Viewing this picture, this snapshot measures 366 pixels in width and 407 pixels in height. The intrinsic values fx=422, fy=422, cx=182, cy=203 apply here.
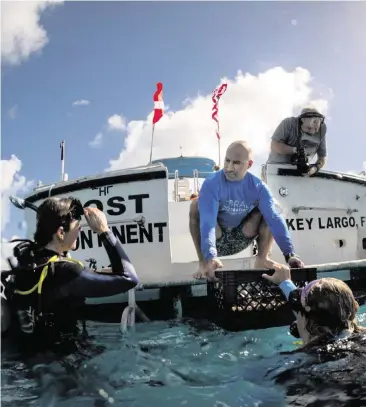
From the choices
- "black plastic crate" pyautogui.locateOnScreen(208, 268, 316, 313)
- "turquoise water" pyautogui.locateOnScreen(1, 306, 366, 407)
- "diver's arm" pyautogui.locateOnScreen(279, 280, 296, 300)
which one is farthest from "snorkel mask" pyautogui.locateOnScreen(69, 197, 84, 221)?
"diver's arm" pyautogui.locateOnScreen(279, 280, 296, 300)

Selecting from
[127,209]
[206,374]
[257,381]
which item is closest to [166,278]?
[127,209]

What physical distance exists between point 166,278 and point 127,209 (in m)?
0.92

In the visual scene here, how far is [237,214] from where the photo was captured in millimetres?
4504

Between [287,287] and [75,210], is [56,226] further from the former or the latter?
[287,287]

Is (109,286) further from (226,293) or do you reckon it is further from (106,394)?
(226,293)

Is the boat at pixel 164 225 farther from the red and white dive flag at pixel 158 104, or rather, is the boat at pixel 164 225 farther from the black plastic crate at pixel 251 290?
the red and white dive flag at pixel 158 104

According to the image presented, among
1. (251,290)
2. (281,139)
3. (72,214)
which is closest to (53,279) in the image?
(72,214)

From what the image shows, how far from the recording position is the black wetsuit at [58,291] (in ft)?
8.32

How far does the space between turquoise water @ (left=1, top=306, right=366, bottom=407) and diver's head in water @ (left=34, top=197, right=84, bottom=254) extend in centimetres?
72

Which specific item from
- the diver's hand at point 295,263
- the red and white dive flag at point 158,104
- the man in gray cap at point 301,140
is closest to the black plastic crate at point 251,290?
the diver's hand at point 295,263

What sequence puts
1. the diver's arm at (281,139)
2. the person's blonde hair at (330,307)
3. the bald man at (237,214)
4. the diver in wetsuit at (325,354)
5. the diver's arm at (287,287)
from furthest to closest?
1. the diver's arm at (281,139)
2. the bald man at (237,214)
3. the diver's arm at (287,287)
4. the person's blonde hair at (330,307)
5. the diver in wetsuit at (325,354)

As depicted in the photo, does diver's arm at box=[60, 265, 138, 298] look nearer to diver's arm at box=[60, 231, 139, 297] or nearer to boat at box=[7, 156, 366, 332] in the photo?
diver's arm at box=[60, 231, 139, 297]

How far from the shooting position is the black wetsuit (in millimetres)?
2535

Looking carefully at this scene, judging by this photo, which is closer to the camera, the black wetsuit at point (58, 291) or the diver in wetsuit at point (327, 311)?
the black wetsuit at point (58, 291)
